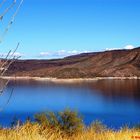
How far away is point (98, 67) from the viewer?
519 ft

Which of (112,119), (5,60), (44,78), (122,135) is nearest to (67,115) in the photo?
(122,135)

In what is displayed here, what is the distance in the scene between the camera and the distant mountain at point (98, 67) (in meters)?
149

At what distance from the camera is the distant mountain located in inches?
5861

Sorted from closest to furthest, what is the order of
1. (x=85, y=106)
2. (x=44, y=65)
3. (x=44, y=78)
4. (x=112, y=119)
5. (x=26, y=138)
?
(x=26, y=138), (x=112, y=119), (x=85, y=106), (x=44, y=78), (x=44, y=65)

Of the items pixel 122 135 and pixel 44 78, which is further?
pixel 44 78

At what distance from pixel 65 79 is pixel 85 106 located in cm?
8001

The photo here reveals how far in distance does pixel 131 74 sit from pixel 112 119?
97912 mm

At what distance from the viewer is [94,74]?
151m

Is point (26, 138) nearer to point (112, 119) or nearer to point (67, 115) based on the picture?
point (67, 115)

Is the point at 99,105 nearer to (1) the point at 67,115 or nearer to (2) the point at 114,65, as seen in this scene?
(1) the point at 67,115

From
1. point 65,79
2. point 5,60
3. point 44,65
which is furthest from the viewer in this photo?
point 44,65

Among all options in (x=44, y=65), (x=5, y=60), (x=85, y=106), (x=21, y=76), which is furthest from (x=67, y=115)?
(x=44, y=65)

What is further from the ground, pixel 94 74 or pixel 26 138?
pixel 94 74

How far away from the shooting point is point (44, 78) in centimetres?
15612
